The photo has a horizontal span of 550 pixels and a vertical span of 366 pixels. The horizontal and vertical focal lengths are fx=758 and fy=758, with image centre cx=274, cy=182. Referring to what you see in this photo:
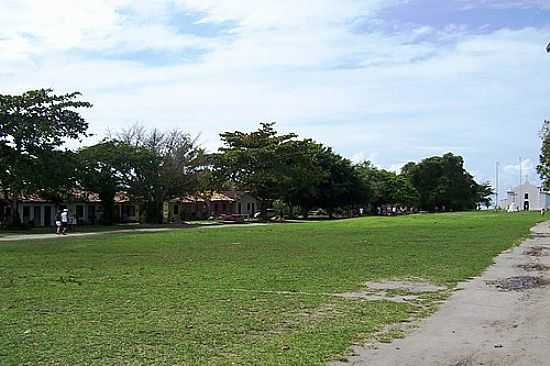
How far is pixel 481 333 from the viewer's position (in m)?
10.3

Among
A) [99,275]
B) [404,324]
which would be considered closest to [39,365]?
[404,324]

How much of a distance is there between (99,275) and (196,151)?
57000 mm

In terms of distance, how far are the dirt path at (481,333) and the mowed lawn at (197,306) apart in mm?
577

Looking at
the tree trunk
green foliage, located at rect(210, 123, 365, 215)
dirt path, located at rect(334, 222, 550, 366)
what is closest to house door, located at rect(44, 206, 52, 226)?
the tree trunk

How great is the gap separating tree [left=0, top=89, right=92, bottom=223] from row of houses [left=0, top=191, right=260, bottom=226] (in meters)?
6.68

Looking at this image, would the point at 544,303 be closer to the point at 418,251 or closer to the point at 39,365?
the point at 39,365

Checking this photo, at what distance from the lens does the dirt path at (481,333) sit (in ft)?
28.1

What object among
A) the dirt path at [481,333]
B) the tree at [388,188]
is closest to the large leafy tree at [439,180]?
the tree at [388,188]

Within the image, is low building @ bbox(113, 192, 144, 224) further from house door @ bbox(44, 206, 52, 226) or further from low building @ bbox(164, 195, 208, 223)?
house door @ bbox(44, 206, 52, 226)

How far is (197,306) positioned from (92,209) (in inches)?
2536

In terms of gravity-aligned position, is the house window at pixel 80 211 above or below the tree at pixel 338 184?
below

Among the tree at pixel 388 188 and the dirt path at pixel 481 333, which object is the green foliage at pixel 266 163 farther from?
the dirt path at pixel 481 333

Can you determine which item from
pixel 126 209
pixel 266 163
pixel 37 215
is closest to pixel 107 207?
pixel 37 215

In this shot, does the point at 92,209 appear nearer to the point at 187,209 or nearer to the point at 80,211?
the point at 80,211
